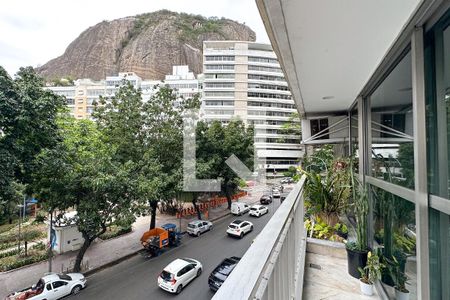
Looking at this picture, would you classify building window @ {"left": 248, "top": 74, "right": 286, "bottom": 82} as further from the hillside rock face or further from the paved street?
the paved street

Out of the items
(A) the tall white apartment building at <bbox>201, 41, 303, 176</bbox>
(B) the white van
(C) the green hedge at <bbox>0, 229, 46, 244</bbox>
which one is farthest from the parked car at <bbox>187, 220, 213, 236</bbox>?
(A) the tall white apartment building at <bbox>201, 41, 303, 176</bbox>

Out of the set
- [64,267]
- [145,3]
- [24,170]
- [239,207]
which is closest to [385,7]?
[24,170]

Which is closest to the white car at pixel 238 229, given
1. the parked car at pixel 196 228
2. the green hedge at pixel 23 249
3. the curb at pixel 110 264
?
the parked car at pixel 196 228

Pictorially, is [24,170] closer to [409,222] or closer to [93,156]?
[93,156]

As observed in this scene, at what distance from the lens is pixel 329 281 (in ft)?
7.11

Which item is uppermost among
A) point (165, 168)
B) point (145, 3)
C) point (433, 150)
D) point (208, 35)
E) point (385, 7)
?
point (145, 3)

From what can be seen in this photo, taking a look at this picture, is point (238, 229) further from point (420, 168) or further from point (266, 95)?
point (266, 95)

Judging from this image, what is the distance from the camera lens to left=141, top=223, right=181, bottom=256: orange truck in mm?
8359

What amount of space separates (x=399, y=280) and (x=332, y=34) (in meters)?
1.91

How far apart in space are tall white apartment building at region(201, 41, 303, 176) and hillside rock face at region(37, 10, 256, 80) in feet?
60.9

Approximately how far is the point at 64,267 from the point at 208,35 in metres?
54.5

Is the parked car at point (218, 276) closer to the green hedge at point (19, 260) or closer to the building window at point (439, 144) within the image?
the building window at point (439, 144)

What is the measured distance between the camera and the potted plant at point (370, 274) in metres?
1.91

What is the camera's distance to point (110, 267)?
296 inches
